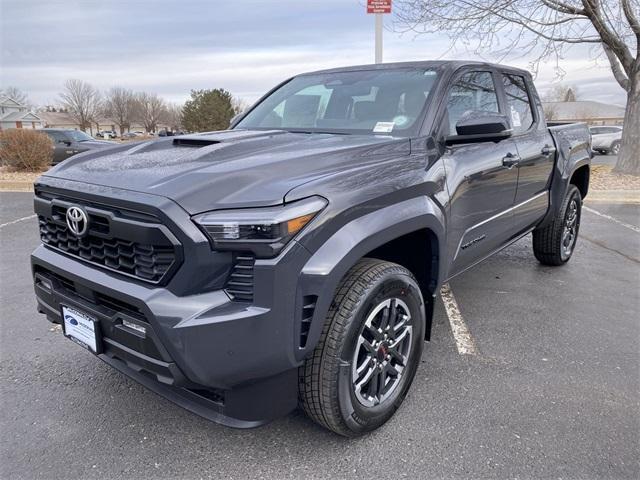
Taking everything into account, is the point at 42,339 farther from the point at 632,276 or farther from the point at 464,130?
the point at 632,276

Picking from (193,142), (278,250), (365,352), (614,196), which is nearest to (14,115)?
(614,196)

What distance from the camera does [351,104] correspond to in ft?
10.9

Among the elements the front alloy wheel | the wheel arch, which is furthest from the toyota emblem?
the wheel arch

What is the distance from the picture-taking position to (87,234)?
2166 millimetres

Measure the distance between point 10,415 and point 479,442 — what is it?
246 centimetres

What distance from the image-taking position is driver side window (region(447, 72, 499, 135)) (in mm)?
3090

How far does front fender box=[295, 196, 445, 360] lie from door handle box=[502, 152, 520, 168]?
1361 mm

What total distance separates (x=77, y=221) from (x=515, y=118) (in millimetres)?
3357

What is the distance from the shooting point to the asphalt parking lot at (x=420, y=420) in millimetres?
2207

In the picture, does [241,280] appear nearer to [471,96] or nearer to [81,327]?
[81,327]

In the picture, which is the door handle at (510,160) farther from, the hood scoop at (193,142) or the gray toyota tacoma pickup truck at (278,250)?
the hood scoop at (193,142)

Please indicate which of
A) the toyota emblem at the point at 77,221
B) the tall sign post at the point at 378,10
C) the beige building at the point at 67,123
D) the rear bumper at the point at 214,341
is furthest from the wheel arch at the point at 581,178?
the beige building at the point at 67,123

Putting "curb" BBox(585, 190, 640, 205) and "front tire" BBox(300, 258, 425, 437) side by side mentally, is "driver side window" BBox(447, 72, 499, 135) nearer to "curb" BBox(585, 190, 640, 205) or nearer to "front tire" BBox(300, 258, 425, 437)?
"front tire" BBox(300, 258, 425, 437)

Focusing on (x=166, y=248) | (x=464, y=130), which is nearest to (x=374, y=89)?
(x=464, y=130)
